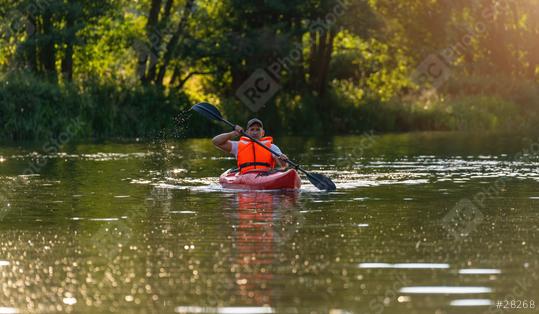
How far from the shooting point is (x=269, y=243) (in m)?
13.2

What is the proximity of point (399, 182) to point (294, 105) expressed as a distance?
25742mm

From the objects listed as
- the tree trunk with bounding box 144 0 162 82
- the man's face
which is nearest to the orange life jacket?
the man's face

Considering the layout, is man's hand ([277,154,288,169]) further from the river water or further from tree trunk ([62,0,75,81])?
tree trunk ([62,0,75,81])

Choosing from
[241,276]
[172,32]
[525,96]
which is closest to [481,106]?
[525,96]

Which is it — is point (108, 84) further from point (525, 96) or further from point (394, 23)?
point (525, 96)

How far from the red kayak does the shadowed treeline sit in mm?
19503

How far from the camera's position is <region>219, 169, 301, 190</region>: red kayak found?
2027 cm

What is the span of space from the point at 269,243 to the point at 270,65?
3432cm

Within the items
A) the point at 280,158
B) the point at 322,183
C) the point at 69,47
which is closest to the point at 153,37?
the point at 69,47

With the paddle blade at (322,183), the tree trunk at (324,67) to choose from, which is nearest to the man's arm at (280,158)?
the paddle blade at (322,183)

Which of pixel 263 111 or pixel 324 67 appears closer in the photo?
pixel 263 111

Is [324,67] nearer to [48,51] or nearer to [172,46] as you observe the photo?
[172,46]

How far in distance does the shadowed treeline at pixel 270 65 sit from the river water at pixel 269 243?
16.7 meters

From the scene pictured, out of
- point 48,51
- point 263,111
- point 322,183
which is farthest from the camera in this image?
point 48,51
